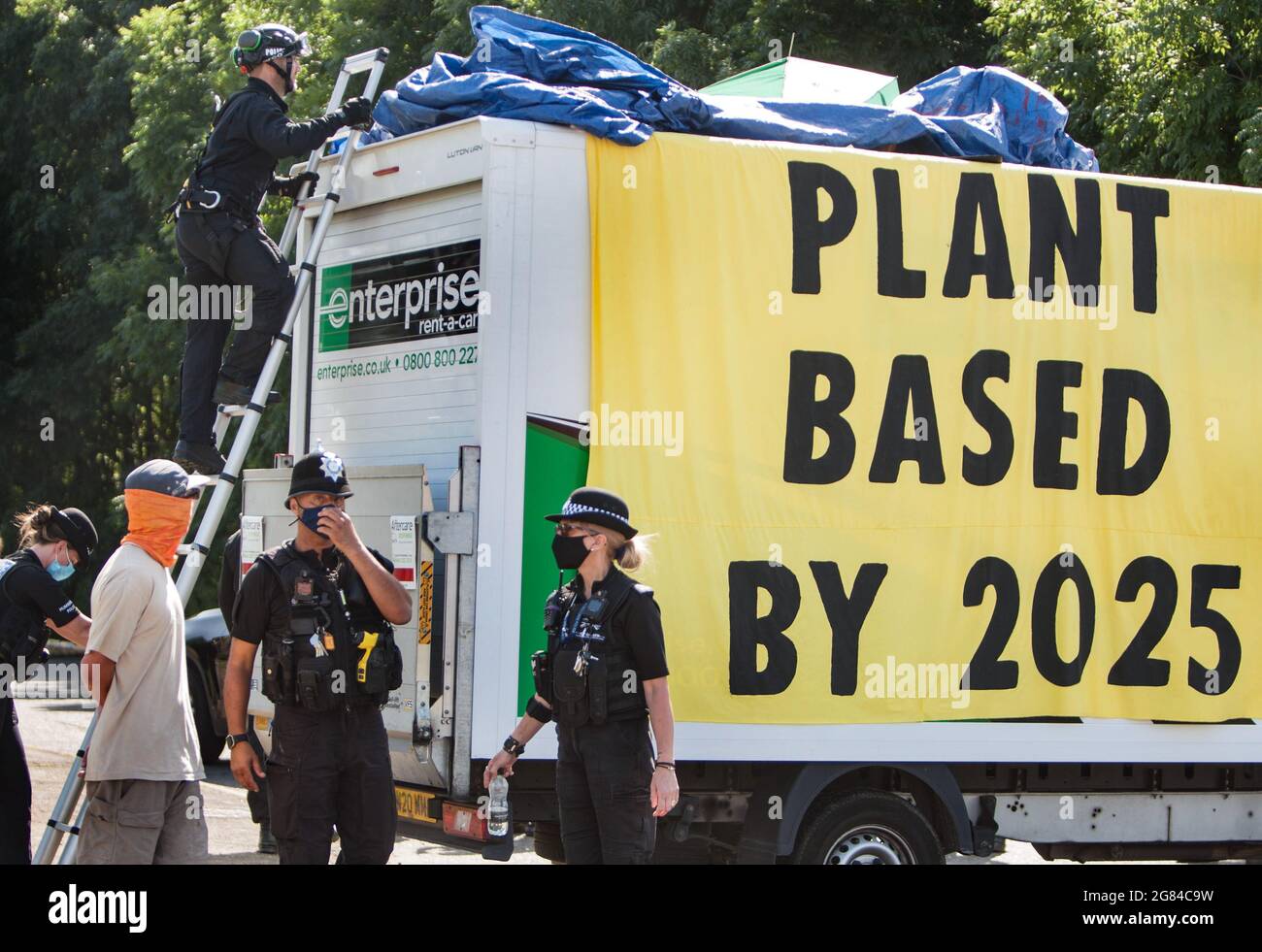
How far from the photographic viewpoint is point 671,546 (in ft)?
22.3

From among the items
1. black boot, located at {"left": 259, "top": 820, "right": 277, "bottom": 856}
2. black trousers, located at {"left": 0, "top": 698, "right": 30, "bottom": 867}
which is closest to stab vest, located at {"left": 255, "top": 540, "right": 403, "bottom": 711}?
black trousers, located at {"left": 0, "top": 698, "right": 30, "bottom": 867}

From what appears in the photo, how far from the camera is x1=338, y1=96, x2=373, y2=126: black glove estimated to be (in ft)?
23.4

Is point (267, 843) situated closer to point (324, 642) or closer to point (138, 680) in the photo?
point (324, 642)

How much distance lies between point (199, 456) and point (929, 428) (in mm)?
3288

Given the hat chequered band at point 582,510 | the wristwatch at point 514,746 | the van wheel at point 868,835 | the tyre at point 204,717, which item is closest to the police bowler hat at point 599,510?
the hat chequered band at point 582,510

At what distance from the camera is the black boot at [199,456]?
7.31m

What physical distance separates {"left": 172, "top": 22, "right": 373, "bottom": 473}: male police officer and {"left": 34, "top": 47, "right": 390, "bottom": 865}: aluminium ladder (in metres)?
0.09

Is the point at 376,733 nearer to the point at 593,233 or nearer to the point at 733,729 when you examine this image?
the point at 733,729

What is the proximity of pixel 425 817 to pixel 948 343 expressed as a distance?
10.2ft

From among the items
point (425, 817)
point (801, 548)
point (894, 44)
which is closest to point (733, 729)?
point (801, 548)

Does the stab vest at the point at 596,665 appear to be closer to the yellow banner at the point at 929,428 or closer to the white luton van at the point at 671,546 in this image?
the white luton van at the point at 671,546

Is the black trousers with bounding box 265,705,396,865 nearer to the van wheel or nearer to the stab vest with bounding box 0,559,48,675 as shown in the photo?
the stab vest with bounding box 0,559,48,675

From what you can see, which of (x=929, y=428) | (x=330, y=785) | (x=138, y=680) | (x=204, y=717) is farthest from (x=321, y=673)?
(x=204, y=717)
